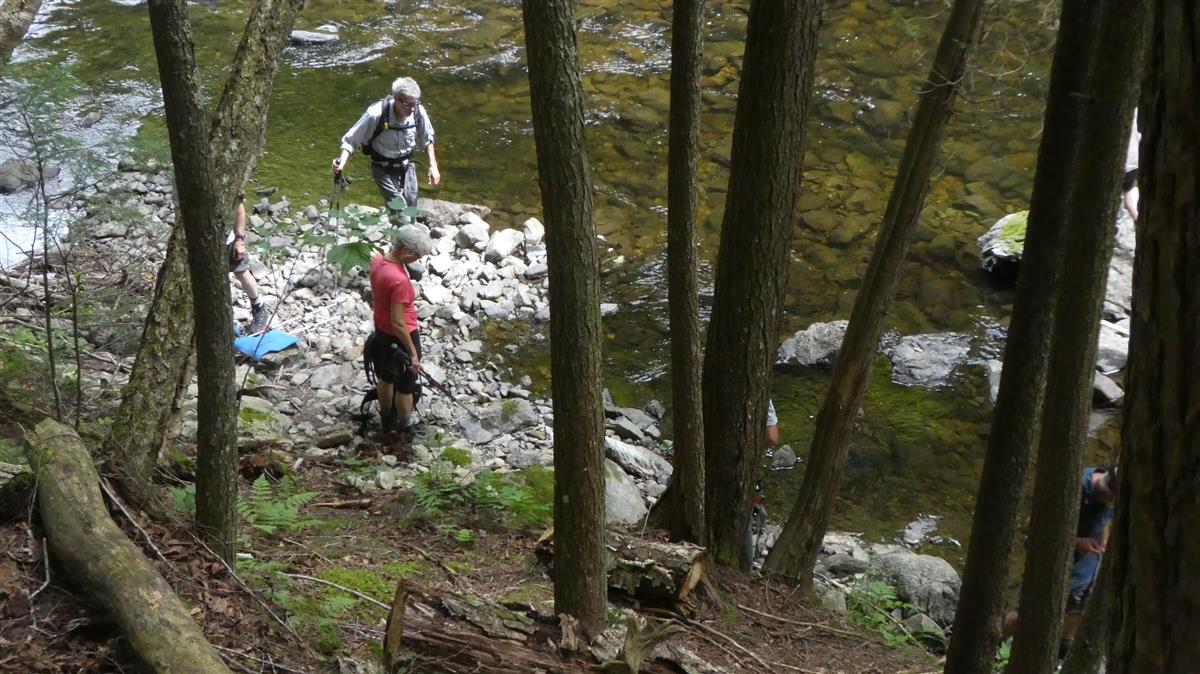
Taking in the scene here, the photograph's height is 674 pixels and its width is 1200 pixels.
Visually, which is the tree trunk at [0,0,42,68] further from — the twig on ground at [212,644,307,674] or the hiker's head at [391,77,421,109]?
the hiker's head at [391,77,421,109]

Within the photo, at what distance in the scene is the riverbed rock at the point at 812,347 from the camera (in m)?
9.10

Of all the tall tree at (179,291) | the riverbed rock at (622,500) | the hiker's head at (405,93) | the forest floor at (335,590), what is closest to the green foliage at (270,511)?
the forest floor at (335,590)

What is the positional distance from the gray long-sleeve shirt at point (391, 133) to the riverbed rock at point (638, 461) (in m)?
3.33

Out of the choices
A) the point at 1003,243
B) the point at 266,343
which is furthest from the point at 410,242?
the point at 1003,243

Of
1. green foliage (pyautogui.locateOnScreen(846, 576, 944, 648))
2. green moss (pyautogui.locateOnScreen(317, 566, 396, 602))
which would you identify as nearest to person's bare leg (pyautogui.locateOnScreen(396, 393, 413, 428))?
green moss (pyautogui.locateOnScreen(317, 566, 396, 602))

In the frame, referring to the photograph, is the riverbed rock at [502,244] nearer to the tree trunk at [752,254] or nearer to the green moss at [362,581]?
the tree trunk at [752,254]

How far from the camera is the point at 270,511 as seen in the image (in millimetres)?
4949

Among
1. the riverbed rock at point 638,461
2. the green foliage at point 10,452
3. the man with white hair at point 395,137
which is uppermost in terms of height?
the man with white hair at point 395,137

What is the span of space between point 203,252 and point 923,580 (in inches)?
215

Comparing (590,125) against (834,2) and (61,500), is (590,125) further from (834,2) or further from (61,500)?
(61,500)

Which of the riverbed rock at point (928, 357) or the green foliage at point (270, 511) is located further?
the riverbed rock at point (928, 357)

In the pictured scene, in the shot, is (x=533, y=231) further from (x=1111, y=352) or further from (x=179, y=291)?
(x=179, y=291)

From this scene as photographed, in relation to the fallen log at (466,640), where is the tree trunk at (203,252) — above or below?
above

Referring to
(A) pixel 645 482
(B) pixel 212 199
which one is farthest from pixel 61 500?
(A) pixel 645 482
